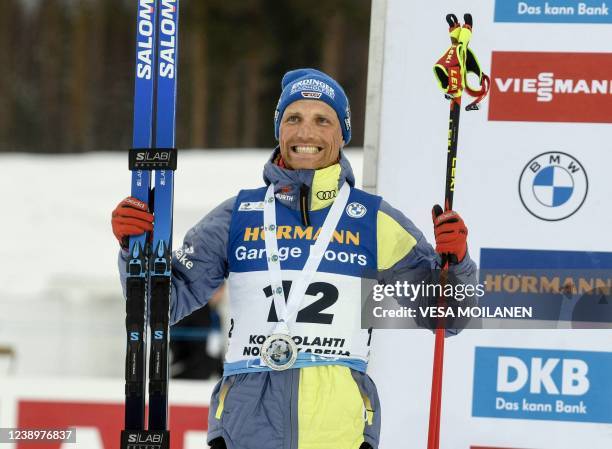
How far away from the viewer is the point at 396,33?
404 centimetres

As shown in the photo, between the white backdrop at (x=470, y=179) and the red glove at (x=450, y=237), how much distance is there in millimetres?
698

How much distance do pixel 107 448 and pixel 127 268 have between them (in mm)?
2657

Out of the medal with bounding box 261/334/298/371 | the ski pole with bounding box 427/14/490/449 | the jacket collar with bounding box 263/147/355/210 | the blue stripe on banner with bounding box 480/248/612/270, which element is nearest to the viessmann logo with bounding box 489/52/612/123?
the ski pole with bounding box 427/14/490/449

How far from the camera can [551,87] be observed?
12.9 feet

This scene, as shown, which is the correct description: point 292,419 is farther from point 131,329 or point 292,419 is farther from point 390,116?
point 390,116

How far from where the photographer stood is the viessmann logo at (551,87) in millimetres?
3918

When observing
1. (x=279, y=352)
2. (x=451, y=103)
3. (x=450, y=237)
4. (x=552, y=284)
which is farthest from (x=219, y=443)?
(x=552, y=284)

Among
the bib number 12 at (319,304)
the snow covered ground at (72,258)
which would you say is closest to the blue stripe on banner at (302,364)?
the bib number 12 at (319,304)

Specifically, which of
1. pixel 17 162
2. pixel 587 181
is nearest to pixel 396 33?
pixel 587 181

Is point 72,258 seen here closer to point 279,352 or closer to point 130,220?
point 130,220

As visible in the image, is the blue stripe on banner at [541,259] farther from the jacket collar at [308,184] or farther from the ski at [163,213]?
the ski at [163,213]

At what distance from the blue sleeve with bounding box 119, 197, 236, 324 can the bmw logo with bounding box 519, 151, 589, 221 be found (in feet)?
3.90

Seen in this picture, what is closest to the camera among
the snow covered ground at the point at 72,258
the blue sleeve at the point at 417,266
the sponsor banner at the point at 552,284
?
the blue sleeve at the point at 417,266

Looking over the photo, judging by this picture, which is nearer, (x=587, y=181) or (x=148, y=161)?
(x=148, y=161)
